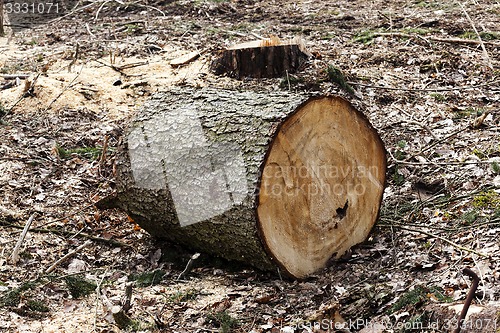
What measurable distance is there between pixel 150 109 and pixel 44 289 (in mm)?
1463

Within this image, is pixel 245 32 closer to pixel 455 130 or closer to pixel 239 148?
pixel 455 130

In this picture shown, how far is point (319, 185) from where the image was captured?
177 inches

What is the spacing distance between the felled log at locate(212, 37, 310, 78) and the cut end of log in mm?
2780

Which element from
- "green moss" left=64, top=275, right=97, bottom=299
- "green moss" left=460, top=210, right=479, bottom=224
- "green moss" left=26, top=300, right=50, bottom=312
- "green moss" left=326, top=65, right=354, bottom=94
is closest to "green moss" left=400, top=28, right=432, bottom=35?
"green moss" left=326, top=65, right=354, bottom=94

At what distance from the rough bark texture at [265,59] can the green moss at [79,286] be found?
3.65 m

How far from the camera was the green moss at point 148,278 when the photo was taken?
177 inches

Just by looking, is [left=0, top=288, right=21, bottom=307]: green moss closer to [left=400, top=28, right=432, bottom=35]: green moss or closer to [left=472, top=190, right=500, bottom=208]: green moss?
[left=472, top=190, right=500, bottom=208]: green moss

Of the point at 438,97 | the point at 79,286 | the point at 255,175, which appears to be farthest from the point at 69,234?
the point at 438,97

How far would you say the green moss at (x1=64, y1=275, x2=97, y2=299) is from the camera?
4281 millimetres

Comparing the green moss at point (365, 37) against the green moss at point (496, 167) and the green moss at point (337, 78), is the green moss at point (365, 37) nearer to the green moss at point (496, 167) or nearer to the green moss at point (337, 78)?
the green moss at point (337, 78)

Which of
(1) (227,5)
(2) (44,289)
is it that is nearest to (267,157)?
(2) (44,289)

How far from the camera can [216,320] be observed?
12.8ft

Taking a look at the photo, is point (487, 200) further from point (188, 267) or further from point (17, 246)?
point (17, 246)

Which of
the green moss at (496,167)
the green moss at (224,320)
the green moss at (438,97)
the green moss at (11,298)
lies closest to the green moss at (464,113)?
the green moss at (438,97)
